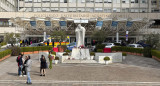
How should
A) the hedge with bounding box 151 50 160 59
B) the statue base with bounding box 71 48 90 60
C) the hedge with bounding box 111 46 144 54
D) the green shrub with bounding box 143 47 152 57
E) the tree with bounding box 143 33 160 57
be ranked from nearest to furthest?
the hedge with bounding box 151 50 160 59 → the statue base with bounding box 71 48 90 60 → the green shrub with bounding box 143 47 152 57 → the tree with bounding box 143 33 160 57 → the hedge with bounding box 111 46 144 54

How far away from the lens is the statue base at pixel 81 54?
2503 cm

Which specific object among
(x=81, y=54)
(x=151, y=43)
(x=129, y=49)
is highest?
(x=151, y=43)

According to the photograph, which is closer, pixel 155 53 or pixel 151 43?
pixel 155 53

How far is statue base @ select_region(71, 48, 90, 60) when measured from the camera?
82.1ft

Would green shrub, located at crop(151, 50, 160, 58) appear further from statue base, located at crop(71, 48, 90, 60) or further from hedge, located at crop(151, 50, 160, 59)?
statue base, located at crop(71, 48, 90, 60)

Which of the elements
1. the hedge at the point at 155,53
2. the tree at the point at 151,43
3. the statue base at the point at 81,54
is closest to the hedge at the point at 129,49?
the tree at the point at 151,43

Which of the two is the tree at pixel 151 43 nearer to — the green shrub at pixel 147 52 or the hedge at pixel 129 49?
the green shrub at pixel 147 52

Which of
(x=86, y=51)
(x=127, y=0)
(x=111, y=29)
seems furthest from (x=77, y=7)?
(x=86, y=51)

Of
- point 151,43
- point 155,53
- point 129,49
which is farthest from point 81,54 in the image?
point 151,43

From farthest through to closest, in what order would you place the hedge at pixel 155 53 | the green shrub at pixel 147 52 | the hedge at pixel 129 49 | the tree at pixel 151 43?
the hedge at pixel 129 49 < the tree at pixel 151 43 < the green shrub at pixel 147 52 < the hedge at pixel 155 53

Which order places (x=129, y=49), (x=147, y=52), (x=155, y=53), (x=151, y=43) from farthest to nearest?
(x=129, y=49), (x=151, y=43), (x=147, y=52), (x=155, y=53)

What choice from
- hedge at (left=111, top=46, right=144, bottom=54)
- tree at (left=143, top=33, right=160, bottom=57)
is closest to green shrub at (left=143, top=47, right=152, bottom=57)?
tree at (left=143, top=33, right=160, bottom=57)

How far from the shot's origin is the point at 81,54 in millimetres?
25156

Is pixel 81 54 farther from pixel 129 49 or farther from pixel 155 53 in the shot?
pixel 129 49
